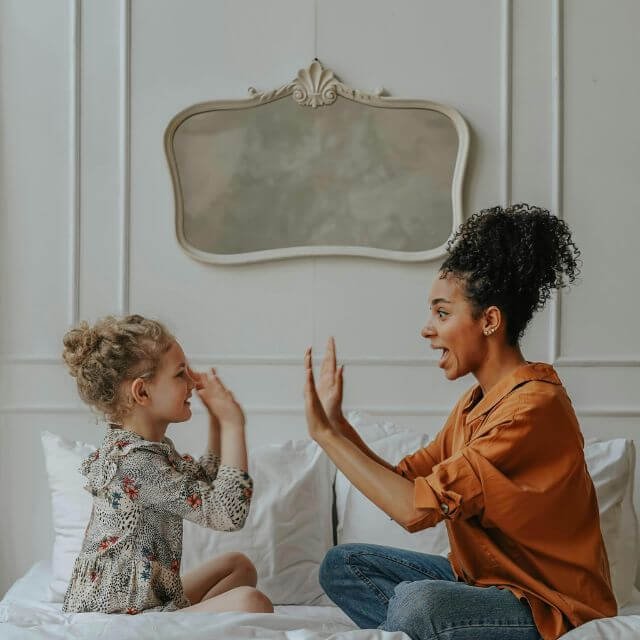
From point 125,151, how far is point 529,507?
1.73m

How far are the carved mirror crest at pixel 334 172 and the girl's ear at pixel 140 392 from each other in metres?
0.90

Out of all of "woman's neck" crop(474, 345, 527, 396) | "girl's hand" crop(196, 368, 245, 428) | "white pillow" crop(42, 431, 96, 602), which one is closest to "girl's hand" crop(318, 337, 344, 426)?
"girl's hand" crop(196, 368, 245, 428)

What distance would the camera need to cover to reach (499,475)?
1652 mm

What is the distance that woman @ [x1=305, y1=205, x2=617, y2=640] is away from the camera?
165cm

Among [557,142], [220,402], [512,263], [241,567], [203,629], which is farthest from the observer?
[557,142]

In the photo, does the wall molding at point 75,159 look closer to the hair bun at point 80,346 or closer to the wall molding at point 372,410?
the wall molding at point 372,410

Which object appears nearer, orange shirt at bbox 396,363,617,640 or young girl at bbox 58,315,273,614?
orange shirt at bbox 396,363,617,640

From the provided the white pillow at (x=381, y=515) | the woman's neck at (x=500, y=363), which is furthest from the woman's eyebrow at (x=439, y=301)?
the white pillow at (x=381, y=515)

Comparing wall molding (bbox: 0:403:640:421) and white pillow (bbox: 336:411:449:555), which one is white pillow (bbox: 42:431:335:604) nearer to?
white pillow (bbox: 336:411:449:555)

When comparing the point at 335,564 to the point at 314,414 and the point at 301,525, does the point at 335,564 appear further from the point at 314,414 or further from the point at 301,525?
the point at 314,414

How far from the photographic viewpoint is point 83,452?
250cm

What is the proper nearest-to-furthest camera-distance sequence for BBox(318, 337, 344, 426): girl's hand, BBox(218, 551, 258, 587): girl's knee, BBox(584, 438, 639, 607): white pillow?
BBox(318, 337, 344, 426): girl's hand
BBox(218, 551, 258, 587): girl's knee
BBox(584, 438, 639, 607): white pillow

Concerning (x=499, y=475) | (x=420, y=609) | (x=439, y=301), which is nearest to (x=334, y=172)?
(x=439, y=301)

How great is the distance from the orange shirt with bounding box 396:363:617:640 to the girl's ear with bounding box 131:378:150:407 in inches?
23.9
